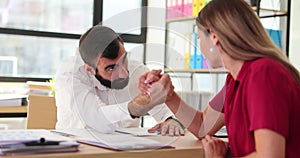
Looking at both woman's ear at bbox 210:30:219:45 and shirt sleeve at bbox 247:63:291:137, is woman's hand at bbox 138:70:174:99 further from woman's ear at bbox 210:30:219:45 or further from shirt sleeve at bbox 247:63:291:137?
shirt sleeve at bbox 247:63:291:137

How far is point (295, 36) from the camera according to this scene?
3.15 metres

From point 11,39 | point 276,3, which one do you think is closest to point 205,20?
point 276,3

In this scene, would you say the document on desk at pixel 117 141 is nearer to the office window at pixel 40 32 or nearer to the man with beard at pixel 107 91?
the man with beard at pixel 107 91

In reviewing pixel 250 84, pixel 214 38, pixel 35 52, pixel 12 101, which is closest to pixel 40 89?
pixel 12 101

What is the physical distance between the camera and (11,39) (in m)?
3.83

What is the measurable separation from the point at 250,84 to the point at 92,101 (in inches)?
28.3

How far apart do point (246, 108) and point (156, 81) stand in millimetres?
357

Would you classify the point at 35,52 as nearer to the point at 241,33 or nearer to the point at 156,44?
the point at 156,44

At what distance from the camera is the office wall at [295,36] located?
313cm

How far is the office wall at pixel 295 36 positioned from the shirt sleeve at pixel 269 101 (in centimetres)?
212

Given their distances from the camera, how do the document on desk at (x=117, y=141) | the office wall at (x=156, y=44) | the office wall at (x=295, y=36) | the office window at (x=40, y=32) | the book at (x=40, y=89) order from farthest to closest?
the office window at (x=40, y=32), the book at (x=40, y=89), the office wall at (x=295, y=36), the office wall at (x=156, y=44), the document on desk at (x=117, y=141)

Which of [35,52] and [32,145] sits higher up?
[35,52]

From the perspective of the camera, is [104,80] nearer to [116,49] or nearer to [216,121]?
[116,49]

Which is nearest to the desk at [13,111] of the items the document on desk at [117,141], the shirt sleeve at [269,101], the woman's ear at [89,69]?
the woman's ear at [89,69]
